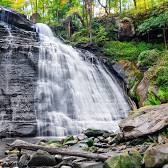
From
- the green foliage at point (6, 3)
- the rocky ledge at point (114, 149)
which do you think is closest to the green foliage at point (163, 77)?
the rocky ledge at point (114, 149)

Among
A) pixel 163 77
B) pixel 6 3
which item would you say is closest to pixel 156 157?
pixel 163 77

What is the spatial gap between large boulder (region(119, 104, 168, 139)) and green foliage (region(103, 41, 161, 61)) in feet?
43.0

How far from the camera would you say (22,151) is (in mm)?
9875

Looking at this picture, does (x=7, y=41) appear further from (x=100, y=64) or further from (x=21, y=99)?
(x=100, y=64)

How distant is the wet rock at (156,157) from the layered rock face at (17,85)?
9.00 metres

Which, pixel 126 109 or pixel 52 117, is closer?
pixel 52 117

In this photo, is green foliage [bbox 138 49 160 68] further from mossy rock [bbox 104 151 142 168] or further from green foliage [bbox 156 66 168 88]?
mossy rock [bbox 104 151 142 168]

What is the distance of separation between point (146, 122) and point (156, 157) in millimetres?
3448

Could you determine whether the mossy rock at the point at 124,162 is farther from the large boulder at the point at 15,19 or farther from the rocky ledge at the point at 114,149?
the large boulder at the point at 15,19

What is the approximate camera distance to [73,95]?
18.5 metres

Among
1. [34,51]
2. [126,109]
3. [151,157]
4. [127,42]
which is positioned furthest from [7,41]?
[151,157]

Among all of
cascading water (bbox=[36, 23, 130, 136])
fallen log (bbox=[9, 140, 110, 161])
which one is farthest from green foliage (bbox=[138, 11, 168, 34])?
fallen log (bbox=[9, 140, 110, 161])

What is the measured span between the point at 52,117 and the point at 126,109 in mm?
5151

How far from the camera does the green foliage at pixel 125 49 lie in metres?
24.0
